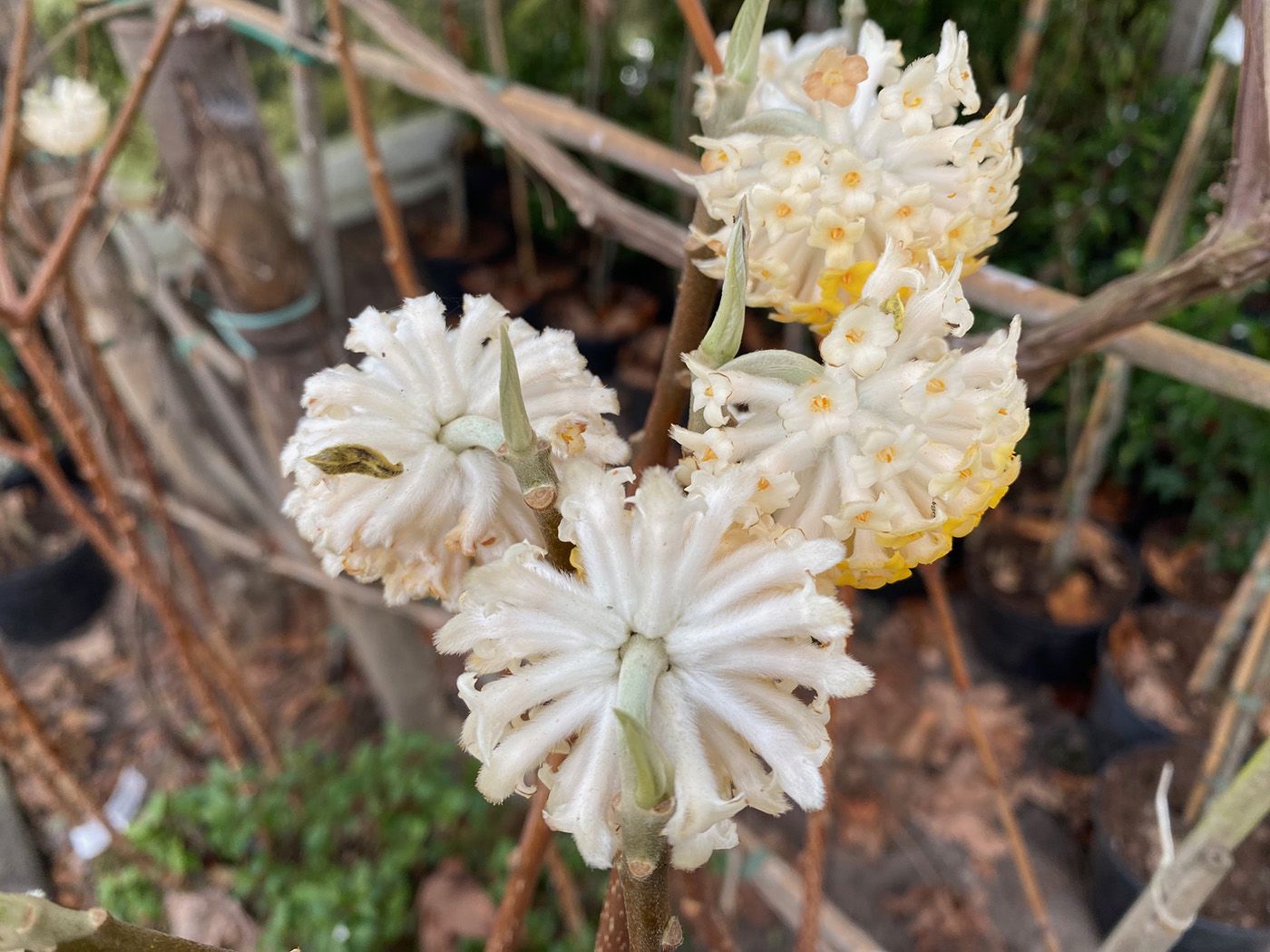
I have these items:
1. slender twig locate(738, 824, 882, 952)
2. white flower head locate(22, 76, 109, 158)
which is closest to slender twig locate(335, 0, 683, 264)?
white flower head locate(22, 76, 109, 158)

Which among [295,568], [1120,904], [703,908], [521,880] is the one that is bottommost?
[1120,904]

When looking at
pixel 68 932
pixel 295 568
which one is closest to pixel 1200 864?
pixel 68 932

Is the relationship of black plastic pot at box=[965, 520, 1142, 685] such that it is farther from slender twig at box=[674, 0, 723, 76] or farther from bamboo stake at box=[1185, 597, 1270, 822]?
slender twig at box=[674, 0, 723, 76]

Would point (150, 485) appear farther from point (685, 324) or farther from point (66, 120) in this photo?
point (685, 324)

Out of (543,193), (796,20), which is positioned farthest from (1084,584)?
(796,20)

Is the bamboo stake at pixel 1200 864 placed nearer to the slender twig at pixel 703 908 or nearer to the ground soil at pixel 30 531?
the slender twig at pixel 703 908

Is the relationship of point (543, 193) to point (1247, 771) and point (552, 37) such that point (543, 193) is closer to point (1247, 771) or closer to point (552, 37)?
point (1247, 771)
